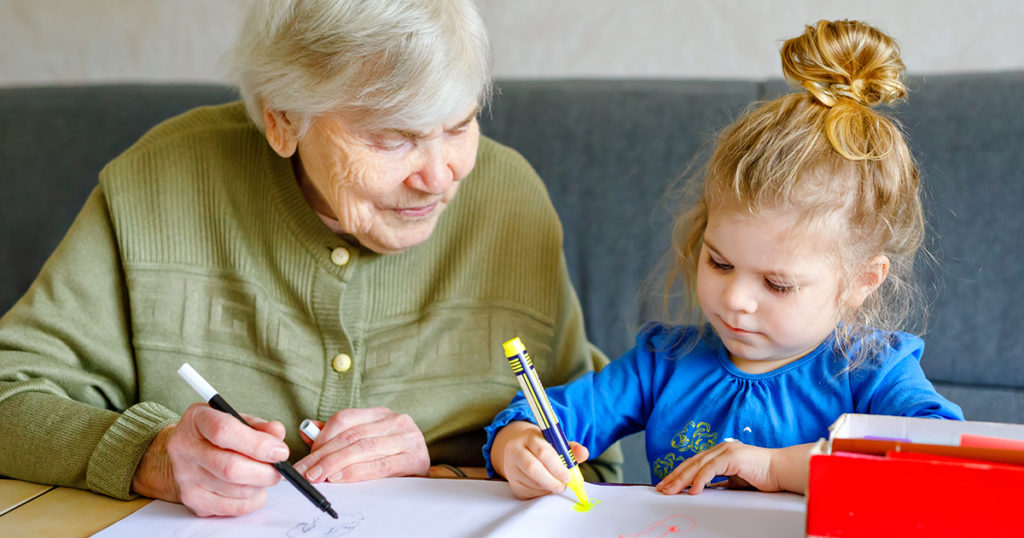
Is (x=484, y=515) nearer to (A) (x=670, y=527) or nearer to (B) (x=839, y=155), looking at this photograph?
(A) (x=670, y=527)

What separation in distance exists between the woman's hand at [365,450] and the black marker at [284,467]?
119 mm

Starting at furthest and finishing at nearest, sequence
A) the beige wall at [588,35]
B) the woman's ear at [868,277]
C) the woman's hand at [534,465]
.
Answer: the beige wall at [588,35] < the woman's ear at [868,277] < the woman's hand at [534,465]

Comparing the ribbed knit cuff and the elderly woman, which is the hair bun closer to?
the elderly woman

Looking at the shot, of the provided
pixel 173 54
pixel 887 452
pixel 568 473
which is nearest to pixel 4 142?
pixel 173 54

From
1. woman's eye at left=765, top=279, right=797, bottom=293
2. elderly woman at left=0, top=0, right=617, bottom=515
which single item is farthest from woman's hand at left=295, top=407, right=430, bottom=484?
woman's eye at left=765, top=279, right=797, bottom=293

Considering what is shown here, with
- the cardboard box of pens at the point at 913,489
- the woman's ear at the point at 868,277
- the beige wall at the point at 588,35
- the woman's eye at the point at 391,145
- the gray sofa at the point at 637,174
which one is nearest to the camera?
the cardboard box of pens at the point at 913,489

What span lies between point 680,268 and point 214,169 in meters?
0.74

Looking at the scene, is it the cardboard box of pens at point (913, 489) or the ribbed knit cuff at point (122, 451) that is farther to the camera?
the ribbed knit cuff at point (122, 451)

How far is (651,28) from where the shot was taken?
6.82 ft

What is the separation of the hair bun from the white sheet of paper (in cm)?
47

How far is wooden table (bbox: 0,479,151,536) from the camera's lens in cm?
96

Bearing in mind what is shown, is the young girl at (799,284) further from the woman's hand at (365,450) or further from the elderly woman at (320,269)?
the elderly woman at (320,269)

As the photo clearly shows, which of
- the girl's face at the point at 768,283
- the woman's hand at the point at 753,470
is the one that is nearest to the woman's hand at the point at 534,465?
the woman's hand at the point at 753,470

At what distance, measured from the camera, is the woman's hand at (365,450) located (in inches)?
42.2
